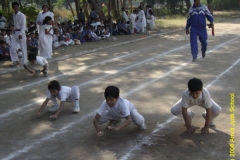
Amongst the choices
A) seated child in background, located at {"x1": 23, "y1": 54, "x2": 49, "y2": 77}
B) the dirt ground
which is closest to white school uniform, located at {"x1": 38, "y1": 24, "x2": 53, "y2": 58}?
the dirt ground

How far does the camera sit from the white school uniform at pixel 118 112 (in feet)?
17.0

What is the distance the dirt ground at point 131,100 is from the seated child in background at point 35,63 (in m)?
0.20

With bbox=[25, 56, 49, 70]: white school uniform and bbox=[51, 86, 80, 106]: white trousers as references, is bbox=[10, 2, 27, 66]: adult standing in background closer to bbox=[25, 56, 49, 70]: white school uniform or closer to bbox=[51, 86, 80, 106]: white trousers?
bbox=[25, 56, 49, 70]: white school uniform

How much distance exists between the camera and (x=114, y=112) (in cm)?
524

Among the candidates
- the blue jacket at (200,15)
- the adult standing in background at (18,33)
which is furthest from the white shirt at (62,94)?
the blue jacket at (200,15)

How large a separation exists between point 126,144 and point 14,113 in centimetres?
247

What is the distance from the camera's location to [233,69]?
9.76 metres

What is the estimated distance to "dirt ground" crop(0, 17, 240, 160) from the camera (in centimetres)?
481

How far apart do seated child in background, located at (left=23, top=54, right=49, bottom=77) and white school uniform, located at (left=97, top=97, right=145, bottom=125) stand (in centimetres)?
418

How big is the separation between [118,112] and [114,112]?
6 centimetres

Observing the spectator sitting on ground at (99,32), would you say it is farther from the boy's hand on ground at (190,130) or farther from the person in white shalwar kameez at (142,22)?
the boy's hand on ground at (190,130)

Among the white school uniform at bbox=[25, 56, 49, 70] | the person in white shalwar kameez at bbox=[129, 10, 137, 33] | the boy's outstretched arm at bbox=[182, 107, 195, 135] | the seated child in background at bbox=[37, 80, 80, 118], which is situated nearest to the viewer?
the boy's outstretched arm at bbox=[182, 107, 195, 135]

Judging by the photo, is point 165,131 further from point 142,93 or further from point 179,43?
point 179,43

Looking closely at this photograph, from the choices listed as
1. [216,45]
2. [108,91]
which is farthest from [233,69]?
[108,91]
